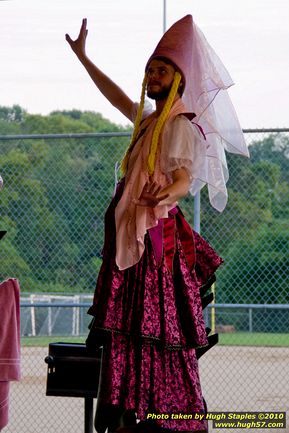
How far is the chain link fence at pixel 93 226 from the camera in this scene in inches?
284

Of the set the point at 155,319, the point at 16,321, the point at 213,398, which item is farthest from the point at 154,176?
the point at 213,398

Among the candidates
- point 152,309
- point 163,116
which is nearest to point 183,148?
point 163,116

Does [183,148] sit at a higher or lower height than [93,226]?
higher

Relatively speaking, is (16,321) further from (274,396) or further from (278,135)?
(274,396)

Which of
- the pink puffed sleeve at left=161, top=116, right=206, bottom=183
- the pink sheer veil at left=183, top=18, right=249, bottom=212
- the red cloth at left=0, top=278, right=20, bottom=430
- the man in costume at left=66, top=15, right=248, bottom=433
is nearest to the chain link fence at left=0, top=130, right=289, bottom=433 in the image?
the red cloth at left=0, top=278, right=20, bottom=430

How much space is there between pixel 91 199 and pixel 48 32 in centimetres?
430

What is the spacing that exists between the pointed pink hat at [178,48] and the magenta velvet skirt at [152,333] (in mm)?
608

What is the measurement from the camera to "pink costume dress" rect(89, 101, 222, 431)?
147 inches

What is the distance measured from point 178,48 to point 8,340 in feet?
4.82

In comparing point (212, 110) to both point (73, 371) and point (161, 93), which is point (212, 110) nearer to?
point (161, 93)

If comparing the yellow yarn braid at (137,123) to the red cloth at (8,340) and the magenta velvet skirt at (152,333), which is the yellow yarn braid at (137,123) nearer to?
the magenta velvet skirt at (152,333)

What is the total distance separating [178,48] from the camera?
12.8 ft

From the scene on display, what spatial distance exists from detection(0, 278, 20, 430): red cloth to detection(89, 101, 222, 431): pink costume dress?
29.3 inches

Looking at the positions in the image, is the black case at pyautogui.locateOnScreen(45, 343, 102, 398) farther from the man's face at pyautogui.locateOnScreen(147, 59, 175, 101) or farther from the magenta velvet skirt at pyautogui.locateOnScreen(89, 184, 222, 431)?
the man's face at pyautogui.locateOnScreen(147, 59, 175, 101)
